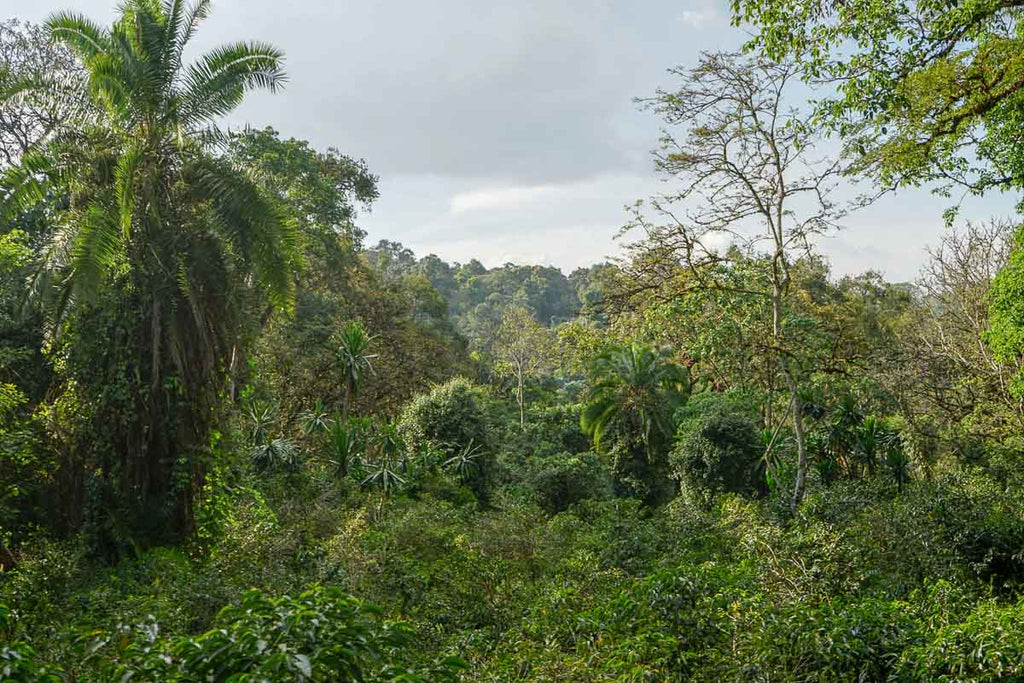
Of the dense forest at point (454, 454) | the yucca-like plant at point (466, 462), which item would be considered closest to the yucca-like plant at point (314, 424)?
the dense forest at point (454, 454)

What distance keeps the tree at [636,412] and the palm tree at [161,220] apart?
11.8 m

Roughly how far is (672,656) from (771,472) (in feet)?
34.5

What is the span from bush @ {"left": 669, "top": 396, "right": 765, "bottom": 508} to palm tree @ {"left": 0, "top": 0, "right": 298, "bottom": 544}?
1127cm

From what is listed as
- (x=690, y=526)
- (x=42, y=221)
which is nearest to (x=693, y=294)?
(x=690, y=526)

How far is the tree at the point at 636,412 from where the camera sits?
20078 millimetres

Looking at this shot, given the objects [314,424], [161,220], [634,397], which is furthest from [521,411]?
[161,220]

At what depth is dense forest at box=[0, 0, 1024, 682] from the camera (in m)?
4.99

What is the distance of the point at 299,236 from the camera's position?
10484 mm

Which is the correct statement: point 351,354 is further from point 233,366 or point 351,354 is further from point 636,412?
point 636,412

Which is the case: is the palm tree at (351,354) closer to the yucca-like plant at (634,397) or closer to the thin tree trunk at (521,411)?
the thin tree trunk at (521,411)

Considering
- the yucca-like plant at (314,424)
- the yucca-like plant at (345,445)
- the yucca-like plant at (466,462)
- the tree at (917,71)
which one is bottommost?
the yucca-like plant at (466,462)

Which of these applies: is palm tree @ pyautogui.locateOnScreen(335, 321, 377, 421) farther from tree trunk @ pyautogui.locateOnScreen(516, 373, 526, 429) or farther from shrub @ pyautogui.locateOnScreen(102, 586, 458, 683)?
shrub @ pyautogui.locateOnScreen(102, 586, 458, 683)

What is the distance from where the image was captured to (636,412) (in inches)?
802

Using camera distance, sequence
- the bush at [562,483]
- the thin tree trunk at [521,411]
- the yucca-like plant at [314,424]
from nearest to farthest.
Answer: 1. the yucca-like plant at [314,424]
2. the bush at [562,483]
3. the thin tree trunk at [521,411]
